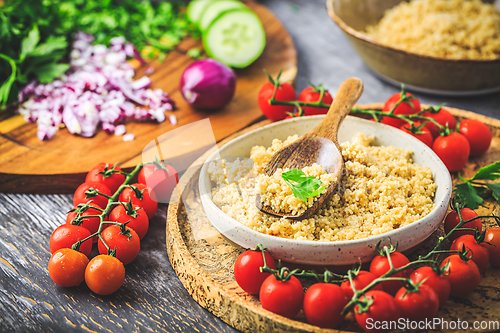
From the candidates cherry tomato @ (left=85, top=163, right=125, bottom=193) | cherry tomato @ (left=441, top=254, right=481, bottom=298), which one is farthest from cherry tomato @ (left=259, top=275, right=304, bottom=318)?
cherry tomato @ (left=85, top=163, right=125, bottom=193)

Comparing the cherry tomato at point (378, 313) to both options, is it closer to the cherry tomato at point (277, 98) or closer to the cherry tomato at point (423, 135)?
the cherry tomato at point (423, 135)

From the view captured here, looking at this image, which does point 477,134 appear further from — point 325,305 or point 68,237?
point 68,237

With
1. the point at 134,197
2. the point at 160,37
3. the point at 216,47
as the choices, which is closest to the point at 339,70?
the point at 216,47

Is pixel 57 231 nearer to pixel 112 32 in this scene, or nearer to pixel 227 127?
pixel 227 127

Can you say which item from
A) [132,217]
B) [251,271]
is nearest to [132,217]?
[132,217]

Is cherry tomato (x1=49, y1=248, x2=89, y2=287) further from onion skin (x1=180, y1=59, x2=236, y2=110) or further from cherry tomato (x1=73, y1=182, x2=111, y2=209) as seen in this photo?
onion skin (x1=180, y1=59, x2=236, y2=110)

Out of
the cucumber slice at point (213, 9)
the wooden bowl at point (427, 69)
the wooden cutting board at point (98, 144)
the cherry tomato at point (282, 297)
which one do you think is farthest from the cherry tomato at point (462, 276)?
the cucumber slice at point (213, 9)
